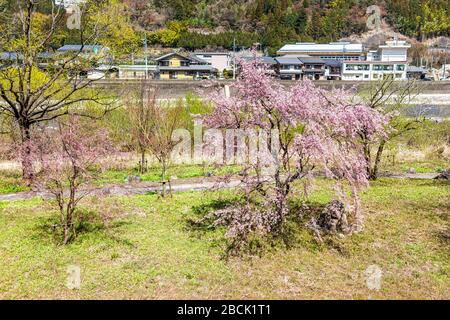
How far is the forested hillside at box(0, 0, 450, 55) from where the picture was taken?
299 ft

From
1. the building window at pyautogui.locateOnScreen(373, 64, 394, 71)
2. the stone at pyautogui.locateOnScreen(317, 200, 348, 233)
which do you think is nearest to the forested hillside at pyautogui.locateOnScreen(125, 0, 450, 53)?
the building window at pyautogui.locateOnScreen(373, 64, 394, 71)

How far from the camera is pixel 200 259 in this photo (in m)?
9.86

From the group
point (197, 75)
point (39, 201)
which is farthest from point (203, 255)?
point (197, 75)

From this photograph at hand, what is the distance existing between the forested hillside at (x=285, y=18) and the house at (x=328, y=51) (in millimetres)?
9394

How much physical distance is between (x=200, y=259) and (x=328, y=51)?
70192 millimetres

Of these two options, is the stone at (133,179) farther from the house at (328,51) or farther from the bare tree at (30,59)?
the house at (328,51)

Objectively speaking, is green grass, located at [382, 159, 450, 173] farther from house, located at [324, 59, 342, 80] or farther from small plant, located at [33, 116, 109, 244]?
house, located at [324, 59, 342, 80]

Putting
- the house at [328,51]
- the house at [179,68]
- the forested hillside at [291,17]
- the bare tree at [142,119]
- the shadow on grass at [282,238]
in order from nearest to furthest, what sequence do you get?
the shadow on grass at [282,238]
the bare tree at [142,119]
the house at [179,68]
the house at [328,51]
the forested hillside at [291,17]

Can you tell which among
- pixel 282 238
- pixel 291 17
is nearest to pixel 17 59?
pixel 282 238

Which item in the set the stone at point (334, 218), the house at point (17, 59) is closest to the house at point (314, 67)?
the house at point (17, 59)

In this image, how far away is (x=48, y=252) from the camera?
10211 mm

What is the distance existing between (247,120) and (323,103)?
1915mm

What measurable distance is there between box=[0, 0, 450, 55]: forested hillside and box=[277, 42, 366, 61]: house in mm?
9394

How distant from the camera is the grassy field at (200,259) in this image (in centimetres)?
855
